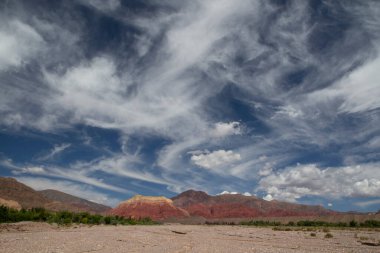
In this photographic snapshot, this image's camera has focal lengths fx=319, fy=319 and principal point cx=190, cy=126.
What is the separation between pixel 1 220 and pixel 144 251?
29936 millimetres

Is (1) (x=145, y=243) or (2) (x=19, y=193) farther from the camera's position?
(2) (x=19, y=193)

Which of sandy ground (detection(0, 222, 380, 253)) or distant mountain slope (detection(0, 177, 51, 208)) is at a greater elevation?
distant mountain slope (detection(0, 177, 51, 208))

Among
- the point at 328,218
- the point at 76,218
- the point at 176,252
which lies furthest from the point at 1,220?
the point at 328,218

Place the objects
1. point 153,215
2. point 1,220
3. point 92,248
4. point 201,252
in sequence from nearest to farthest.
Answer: point 201,252, point 92,248, point 1,220, point 153,215

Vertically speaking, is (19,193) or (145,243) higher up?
(19,193)

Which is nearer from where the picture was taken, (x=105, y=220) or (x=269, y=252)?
(x=269, y=252)

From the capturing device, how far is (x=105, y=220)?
2082 inches

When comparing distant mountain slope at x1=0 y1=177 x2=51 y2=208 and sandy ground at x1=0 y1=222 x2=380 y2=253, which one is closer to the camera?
sandy ground at x1=0 y1=222 x2=380 y2=253

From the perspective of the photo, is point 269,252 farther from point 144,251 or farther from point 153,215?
point 153,215

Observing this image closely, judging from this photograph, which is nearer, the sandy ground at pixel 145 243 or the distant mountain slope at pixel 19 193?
the sandy ground at pixel 145 243

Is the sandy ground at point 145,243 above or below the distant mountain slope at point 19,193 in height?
below

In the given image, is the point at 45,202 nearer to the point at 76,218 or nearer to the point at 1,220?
the point at 76,218

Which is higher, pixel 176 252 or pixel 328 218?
pixel 328 218

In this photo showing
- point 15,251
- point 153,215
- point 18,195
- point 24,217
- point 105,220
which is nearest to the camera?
point 15,251
